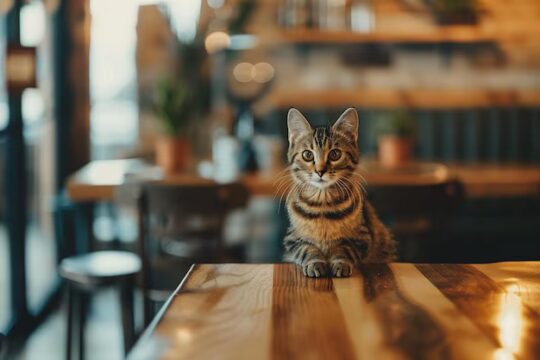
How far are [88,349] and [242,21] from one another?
235 centimetres

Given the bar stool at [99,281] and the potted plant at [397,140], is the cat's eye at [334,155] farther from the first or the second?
the potted plant at [397,140]

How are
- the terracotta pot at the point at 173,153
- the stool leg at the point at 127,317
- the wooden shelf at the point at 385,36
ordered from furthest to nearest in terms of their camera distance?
the wooden shelf at the point at 385,36 → the terracotta pot at the point at 173,153 → the stool leg at the point at 127,317

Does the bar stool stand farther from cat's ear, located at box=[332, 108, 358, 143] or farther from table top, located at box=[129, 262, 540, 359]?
cat's ear, located at box=[332, 108, 358, 143]

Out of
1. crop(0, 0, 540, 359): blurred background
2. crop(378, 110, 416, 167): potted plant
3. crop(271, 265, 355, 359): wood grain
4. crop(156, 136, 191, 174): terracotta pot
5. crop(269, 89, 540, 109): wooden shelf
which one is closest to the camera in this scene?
crop(271, 265, 355, 359): wood grain

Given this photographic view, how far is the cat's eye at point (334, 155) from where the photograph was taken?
4.97 ft

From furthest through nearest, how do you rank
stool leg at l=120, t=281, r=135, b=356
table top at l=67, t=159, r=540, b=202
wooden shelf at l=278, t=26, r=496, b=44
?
wooden shelf at l=278, t=26, r=496, b=44 < table top at l=67, t=159, r=540, b=202 < stool leg at l=120, t=281, r=135, b=356

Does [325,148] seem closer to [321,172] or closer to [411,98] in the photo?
[321,172]

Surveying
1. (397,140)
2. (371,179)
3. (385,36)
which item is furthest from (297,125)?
(385,36)

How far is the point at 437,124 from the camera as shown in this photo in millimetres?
4832

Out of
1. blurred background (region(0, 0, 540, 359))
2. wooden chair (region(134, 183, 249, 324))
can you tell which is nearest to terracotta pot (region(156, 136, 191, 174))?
blurred background (region(0, 0, 540, 359))

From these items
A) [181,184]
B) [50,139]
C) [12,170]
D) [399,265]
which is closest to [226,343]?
[399,265]

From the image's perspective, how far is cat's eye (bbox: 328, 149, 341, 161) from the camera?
1515mm

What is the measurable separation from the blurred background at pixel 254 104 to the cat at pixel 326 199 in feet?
7.18

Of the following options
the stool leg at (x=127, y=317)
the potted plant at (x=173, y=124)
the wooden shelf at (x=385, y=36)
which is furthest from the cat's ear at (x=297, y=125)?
the wooden shelf at (x=385, y=36)
